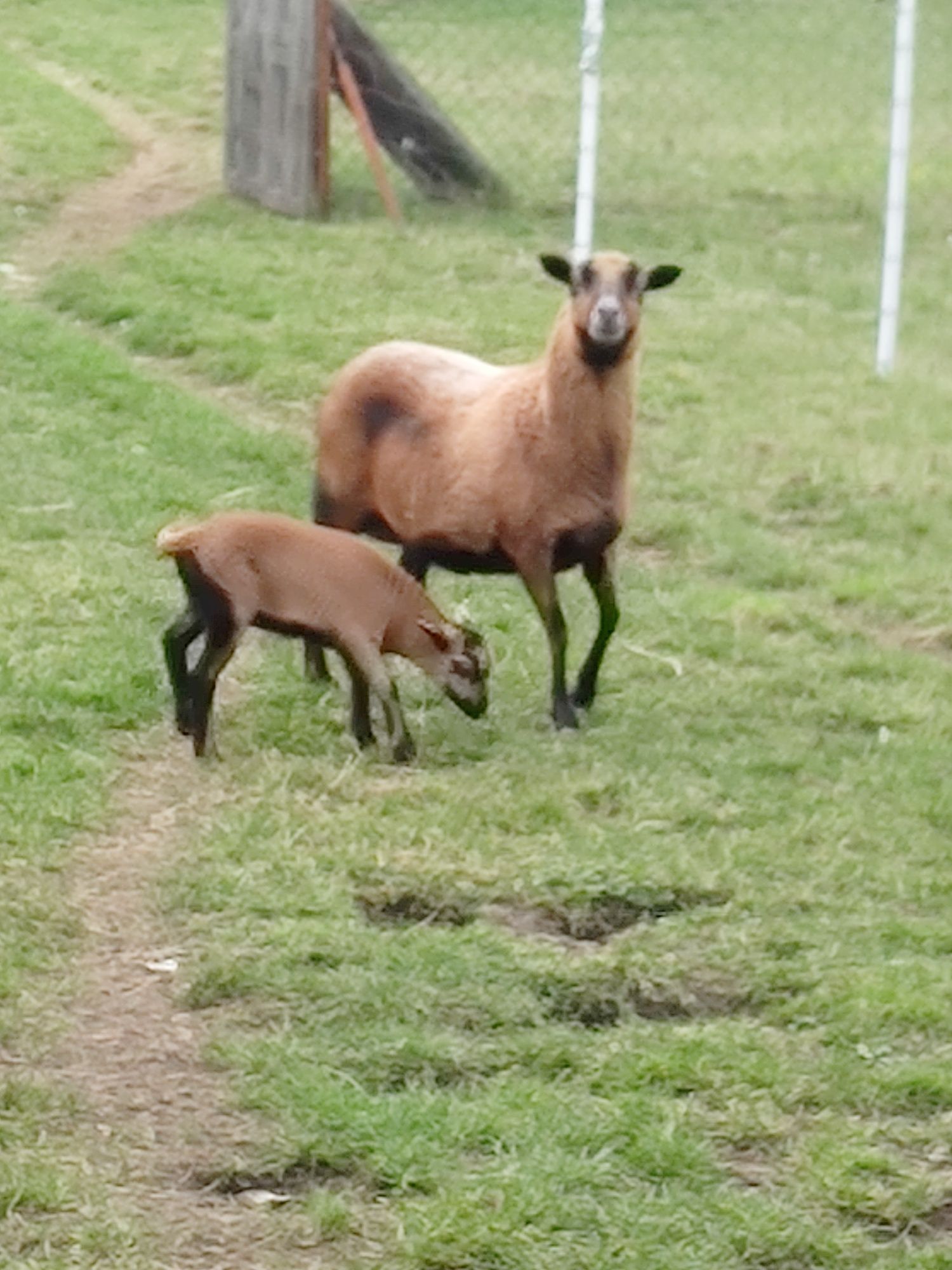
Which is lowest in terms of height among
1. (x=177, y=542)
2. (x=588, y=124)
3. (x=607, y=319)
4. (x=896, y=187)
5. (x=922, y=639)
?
(x=922, y=639)

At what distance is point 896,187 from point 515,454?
499cm

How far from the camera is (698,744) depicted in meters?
6.93

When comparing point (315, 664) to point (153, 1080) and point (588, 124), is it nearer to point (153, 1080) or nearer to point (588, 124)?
point (153, 1080)

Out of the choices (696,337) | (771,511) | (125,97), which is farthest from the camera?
(125,97)

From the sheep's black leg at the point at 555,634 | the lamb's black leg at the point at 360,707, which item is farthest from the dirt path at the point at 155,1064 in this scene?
the sheep's black leg at the point at 555,634

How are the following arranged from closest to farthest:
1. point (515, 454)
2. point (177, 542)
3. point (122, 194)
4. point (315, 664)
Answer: point (177, 542) < point (515, 454) < point (315, 664) < point (122, 194)

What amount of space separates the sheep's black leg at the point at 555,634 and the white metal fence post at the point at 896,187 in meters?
4.85

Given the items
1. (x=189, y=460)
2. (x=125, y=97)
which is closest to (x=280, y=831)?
(x=189, y=460)

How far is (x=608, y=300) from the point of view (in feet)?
22.0

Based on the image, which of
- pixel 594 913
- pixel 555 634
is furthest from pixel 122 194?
pixel 594 913

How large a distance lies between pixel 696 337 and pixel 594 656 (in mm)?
5225

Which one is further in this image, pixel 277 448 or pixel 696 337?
pixel 696 337

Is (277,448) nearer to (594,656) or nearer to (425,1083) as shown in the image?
(594,656)

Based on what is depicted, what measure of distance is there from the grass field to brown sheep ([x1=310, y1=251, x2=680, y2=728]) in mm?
431
